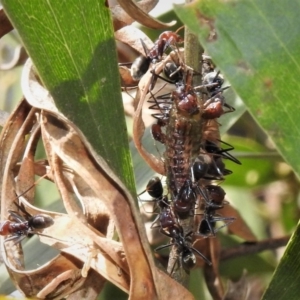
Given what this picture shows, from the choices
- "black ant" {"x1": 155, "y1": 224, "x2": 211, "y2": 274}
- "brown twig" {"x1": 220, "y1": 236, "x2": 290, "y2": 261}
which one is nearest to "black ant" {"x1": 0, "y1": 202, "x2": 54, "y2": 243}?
"black ant" {"x1": 155, "y1": 224, "x2": 211, "y2": 274}

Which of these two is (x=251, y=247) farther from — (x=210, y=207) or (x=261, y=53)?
(x=261, y=53)

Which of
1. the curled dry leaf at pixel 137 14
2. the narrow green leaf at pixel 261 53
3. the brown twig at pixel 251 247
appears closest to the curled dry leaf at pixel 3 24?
the curled dry leaf at pixel 137 14

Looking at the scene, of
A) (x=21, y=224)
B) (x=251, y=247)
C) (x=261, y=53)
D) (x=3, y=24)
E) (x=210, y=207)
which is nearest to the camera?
(x=261, y=53)

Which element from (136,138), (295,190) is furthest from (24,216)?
(295,190)

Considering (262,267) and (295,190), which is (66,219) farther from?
(295,190)

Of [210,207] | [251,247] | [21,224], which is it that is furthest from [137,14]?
[251,247]

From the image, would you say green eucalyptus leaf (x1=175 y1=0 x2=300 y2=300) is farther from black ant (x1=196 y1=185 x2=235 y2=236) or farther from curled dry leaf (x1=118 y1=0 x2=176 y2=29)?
black ant (x1=196 y1=185 x2=235 y2=236)

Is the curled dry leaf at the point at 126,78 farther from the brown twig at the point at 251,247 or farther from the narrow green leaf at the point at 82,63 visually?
the brown twig at the point at 251,247
